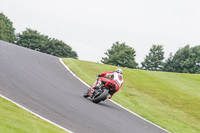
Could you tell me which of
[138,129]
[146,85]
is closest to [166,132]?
[138,129]

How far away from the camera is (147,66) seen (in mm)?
93312

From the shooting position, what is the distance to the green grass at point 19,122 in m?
6.33

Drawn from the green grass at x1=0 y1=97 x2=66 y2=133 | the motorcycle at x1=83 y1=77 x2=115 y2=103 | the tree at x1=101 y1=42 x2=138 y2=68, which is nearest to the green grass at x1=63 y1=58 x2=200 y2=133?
the motorcycle at x1=83 y1=77 x2=115 y2=103

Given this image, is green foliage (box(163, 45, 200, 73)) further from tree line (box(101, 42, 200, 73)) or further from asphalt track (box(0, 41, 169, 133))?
asphalt track (box(0, 41, 169, 133))

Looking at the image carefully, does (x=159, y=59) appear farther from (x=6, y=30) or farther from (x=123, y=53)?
(x=6, y=30)

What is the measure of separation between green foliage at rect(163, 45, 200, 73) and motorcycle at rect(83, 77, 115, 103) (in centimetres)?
6935

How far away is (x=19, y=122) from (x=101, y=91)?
657 centimetres

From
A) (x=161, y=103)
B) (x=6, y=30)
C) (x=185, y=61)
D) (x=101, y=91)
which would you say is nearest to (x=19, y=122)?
(x=101, y=91)

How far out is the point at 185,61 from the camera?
82.4 meters

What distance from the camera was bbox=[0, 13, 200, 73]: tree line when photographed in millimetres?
84312

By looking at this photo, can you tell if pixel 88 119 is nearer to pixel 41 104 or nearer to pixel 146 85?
pixel 41 104

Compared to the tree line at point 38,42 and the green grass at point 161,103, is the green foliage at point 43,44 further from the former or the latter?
the green grass at point 161,103

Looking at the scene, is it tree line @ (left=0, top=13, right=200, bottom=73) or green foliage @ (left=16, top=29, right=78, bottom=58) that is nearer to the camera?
tree line @ (left=0, top=13, right=200, bottom=73)

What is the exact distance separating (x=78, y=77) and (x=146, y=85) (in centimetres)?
512
